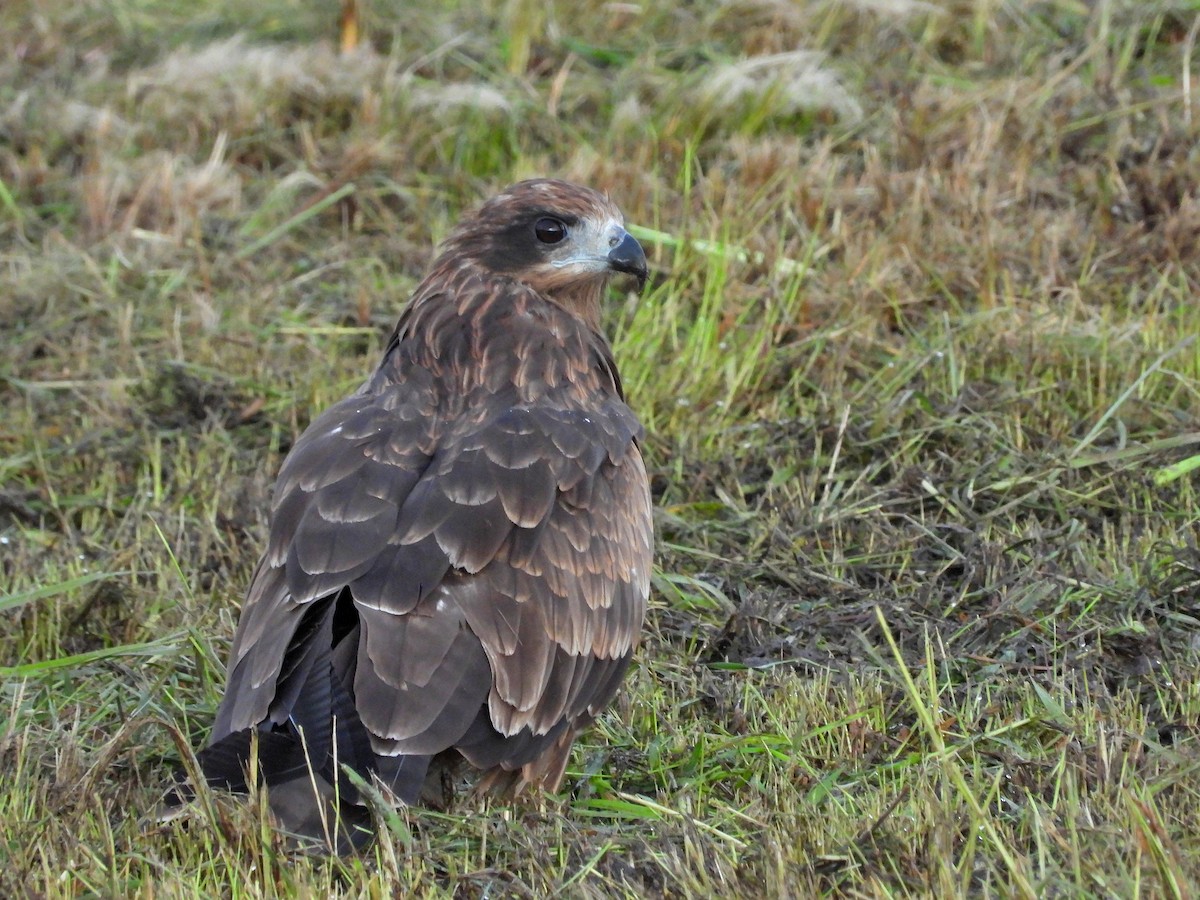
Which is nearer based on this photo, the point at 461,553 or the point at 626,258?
the point at 461,553

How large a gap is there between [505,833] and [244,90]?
16.7ft

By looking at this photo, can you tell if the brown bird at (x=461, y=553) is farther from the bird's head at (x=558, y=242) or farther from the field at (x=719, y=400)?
the field at (x=719, y=400)

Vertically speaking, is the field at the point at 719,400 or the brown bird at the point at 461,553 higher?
the brown bird at the point at 461,553

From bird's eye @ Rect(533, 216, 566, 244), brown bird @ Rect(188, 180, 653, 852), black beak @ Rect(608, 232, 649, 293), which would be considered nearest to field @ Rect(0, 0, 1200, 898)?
brown bird @ Rect(188, 180, 653, 852)

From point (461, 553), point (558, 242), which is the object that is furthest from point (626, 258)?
point (461, 553)

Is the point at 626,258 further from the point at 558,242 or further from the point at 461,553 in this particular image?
the point at 461,553

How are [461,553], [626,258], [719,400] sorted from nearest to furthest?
[461,553]
[626,258]
[719,400]

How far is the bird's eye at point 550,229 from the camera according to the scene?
195 inches

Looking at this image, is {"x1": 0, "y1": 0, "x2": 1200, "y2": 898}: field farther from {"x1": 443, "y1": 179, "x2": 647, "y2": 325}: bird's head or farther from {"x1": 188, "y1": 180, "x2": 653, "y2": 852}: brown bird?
{"x1": 443, "y1": 179, "x2": 647, "y2": 325}: bird's head

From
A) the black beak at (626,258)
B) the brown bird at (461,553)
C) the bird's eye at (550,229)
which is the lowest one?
the brown bird at (461,553)

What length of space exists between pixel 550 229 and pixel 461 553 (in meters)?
1.28

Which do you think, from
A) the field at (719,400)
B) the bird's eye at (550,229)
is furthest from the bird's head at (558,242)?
the field at (719,400)

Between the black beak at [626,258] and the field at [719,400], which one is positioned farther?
the black beak at [626,258]

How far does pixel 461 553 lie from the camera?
13.2 feet
